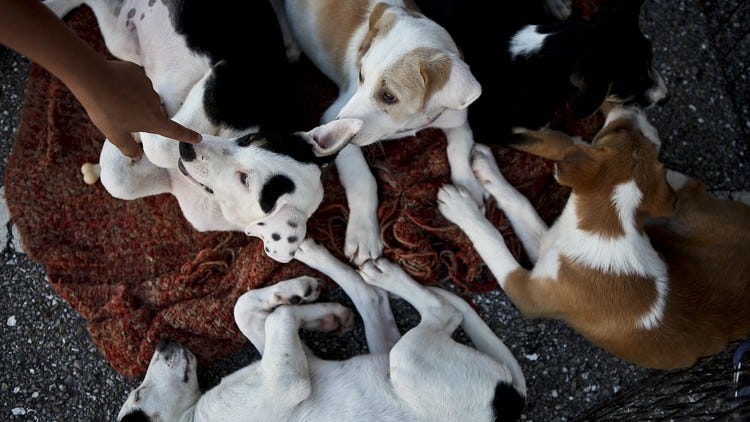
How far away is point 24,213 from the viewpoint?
370 centimetres

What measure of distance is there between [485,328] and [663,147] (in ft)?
5.24

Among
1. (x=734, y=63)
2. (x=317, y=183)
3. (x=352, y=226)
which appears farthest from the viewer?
(x=734, y=63)

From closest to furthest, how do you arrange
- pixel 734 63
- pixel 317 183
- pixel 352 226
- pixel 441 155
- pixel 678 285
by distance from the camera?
pixel 317 183, pixel 678 285, pixel 352 226, pixel 441 155, pixel 734 63

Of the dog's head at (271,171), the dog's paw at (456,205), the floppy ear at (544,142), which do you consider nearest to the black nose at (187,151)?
the dog's head at (271,171)

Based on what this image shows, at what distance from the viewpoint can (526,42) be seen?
10.9ft

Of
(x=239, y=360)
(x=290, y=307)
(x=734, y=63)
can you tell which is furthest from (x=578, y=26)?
(x=239, y=360)

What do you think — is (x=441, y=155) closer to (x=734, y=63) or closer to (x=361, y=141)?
(x=361, y=141)

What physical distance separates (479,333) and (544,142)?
1100mm

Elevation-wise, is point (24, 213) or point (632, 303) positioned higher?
point (24, 213)

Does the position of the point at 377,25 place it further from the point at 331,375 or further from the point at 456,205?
the point at 331,375

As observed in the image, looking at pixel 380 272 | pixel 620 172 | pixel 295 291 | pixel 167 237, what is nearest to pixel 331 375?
pixel 295 291

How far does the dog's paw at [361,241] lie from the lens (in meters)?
3.53

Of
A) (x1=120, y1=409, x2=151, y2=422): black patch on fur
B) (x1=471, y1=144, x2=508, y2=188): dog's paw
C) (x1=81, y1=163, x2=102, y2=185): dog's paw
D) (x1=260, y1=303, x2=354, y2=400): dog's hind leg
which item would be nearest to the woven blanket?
(x1=81, y1=163, x2=102, y2=185): dog's paw

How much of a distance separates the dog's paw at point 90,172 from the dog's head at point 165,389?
1.05m
